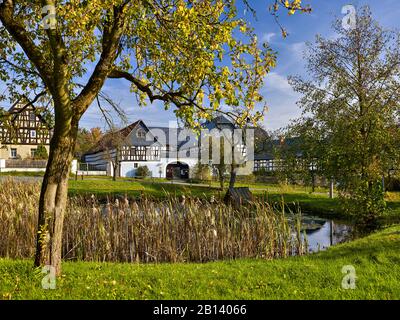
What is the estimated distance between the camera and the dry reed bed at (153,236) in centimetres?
841

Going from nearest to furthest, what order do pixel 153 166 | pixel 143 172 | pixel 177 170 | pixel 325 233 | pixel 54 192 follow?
pixel 54 192
pixel 325 233
pixel 143 172
pixel 153 166
pixel 177 170

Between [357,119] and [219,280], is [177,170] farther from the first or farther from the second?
[219,280]

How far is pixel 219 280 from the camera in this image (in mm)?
5934

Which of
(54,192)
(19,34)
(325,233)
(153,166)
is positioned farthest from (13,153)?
(54,192)

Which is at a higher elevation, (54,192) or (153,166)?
(153,166)

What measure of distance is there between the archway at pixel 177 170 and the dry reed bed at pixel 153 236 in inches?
1835

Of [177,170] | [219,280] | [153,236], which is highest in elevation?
[177,170]

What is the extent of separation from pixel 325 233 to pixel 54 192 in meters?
11.0

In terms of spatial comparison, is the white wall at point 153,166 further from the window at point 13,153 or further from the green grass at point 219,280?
the green grass at point 219,280

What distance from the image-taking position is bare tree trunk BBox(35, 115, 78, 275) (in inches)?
222

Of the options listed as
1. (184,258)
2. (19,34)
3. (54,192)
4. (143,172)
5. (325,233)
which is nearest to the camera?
(19,34)

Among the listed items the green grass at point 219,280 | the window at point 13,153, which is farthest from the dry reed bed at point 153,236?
the window at point 13,153

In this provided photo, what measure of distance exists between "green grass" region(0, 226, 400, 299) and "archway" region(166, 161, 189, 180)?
48.5 meters
